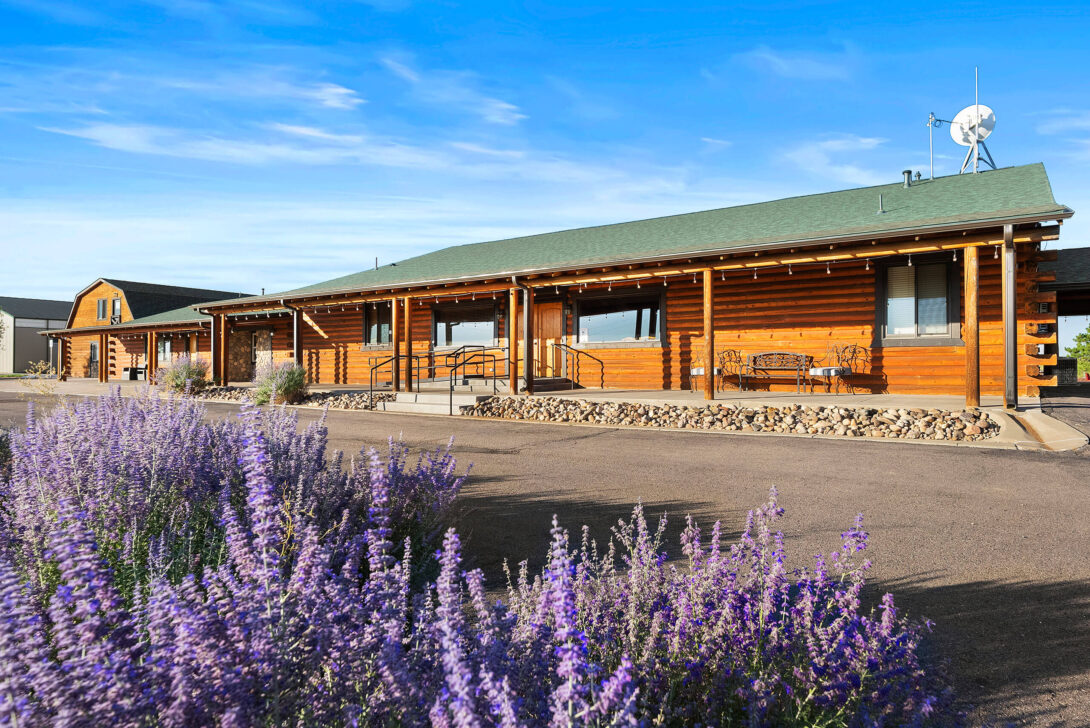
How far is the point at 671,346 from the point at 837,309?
3.96 meters

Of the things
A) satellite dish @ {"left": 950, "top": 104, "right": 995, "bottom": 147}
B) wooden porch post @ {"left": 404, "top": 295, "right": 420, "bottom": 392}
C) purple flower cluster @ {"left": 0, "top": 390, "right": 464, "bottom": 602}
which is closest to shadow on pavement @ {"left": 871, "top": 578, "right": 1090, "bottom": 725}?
purple flower cluster @ {"left": 0, "top": 390, "right": 464, "bottom": 602}

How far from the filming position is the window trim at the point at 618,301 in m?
16.1

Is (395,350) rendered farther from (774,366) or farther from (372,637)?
(372,637)

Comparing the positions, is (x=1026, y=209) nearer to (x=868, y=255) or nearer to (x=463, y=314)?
(x=868, y=255)

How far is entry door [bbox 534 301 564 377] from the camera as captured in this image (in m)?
17.8

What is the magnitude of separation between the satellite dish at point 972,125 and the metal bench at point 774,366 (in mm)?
9298

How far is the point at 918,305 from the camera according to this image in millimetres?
13141

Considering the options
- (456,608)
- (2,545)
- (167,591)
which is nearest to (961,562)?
(456,608)

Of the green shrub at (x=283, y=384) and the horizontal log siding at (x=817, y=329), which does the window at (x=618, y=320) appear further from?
the green shrub at (x=283, y=384)

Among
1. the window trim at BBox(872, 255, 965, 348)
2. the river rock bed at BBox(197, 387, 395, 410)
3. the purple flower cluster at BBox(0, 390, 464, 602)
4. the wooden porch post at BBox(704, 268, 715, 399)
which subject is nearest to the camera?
the purple flower cluster at BBox(0, 390, 464, 602)

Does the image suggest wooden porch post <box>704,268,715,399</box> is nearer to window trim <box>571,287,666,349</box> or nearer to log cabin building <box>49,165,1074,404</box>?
log cabin building <box>49,165,1074,404</box>

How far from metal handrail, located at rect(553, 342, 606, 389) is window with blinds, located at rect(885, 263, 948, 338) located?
6.81 metres

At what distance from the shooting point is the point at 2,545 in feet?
9.21

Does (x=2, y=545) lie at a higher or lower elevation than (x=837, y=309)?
lower
